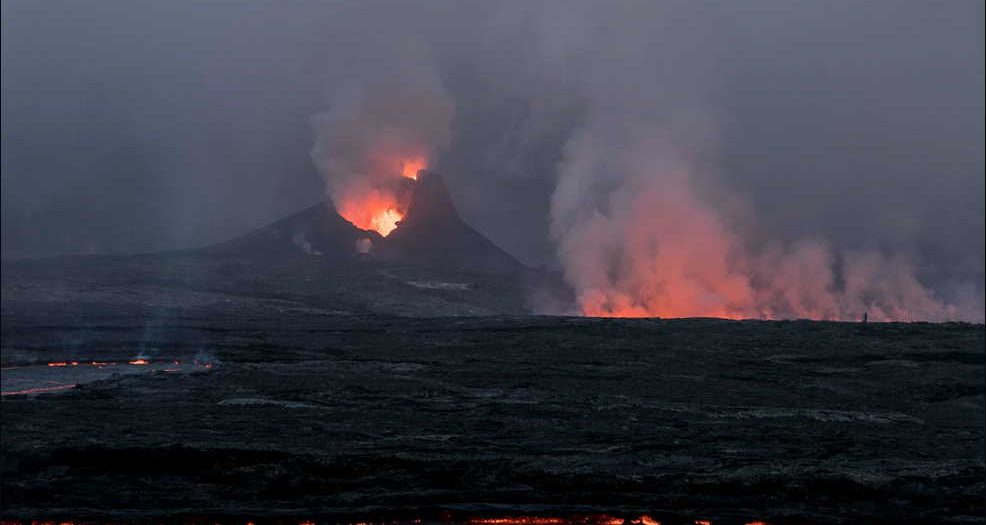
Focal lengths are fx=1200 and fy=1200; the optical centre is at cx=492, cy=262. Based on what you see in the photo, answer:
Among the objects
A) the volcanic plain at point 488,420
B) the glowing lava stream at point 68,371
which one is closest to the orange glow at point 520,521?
the volcanic plain at point 488,420

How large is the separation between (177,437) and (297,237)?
265 feet

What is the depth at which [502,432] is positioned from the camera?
24141 mm

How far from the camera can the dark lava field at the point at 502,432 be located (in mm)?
18406

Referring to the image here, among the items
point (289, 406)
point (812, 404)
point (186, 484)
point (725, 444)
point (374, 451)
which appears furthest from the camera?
point (812, 404)

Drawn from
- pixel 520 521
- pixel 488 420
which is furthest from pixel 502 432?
pixel 520 521

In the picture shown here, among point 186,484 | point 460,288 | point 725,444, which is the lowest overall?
point 186,484

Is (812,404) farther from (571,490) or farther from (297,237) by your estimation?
(297,237)

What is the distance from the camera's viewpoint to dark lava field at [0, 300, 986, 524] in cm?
1841

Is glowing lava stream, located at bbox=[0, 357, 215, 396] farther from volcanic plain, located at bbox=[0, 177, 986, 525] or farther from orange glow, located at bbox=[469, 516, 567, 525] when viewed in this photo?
orange glow, located at bbox=[469, 516, 567, 525]

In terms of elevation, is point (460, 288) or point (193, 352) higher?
point (460, 288)

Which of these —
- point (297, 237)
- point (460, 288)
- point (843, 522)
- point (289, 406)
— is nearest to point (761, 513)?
point (843, 522)

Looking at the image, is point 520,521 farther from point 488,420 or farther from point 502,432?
point 488,420

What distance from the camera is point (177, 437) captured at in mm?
22109

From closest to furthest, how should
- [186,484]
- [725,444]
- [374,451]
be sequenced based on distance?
[186,484], [374,451], [725,444]
